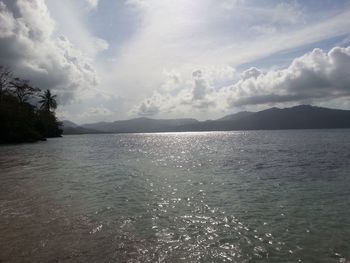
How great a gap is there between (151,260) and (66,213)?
7856 millimetres

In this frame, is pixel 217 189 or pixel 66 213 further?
pixel 217 189

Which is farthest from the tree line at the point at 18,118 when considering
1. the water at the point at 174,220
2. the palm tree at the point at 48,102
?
the water at the point at 174,220

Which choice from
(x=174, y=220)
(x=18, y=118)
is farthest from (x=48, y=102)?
(x=174, y=220)

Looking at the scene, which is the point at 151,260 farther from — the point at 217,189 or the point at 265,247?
the point at 217,189

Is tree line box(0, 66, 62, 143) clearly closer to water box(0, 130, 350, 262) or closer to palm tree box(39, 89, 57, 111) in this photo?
palm tree box(39, 89, 57, 111)

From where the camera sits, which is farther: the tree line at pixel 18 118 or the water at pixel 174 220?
the tree line at pixel 18 118

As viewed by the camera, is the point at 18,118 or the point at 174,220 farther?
the point at 18,118

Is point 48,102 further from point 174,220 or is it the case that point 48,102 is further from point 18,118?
point 174,220

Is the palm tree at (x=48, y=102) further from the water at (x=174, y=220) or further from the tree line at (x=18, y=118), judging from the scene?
the water at (x=174, y=220)

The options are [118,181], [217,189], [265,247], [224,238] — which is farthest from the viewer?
[118,181]

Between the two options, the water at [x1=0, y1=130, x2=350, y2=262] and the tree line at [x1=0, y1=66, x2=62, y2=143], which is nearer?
the water at [x1=0, y1=130, x2=350, y2=262]

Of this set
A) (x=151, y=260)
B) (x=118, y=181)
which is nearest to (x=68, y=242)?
(x=151, y=260)

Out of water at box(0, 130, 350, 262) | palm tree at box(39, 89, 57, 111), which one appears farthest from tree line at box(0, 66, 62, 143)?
water at box(0, 130, 350, 262)

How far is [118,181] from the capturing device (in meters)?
27.5
